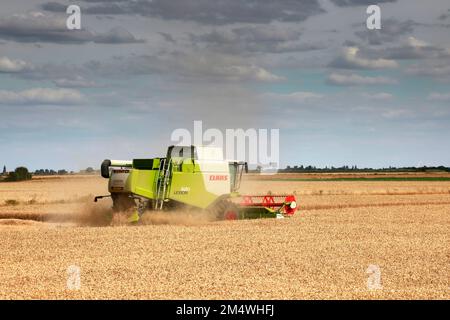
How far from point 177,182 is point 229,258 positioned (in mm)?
8883

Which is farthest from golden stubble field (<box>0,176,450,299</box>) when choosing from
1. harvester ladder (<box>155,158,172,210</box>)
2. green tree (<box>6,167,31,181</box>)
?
green tree (<box>6,167,31,181</box>)

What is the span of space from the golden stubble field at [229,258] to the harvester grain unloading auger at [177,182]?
68 centimetres

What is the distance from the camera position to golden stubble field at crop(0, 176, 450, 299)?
531 inches

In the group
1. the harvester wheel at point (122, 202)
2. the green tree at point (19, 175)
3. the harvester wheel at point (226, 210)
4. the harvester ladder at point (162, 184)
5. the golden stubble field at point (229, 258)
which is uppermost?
the green tree at point (19, 175)

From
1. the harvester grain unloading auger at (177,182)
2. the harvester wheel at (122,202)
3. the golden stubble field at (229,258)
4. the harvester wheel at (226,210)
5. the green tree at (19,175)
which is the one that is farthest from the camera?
the green tree at (19,175)

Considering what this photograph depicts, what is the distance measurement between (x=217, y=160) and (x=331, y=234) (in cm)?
603

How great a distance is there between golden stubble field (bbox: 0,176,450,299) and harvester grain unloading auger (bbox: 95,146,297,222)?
2.23ft

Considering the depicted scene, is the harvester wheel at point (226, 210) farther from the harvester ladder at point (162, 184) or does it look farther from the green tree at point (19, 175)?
the green tree at point (19, 175)

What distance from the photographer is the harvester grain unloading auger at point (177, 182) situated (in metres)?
25.8

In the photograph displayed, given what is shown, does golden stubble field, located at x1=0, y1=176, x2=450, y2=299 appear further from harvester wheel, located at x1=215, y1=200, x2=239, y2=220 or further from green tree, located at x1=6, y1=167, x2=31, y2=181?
green tree, located at x1=6, y1=167, x2=31, y2=181

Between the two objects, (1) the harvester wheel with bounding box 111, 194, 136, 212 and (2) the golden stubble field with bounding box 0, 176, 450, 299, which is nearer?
(2) the golden stubble field with bounding box 0, 176, 450, 299

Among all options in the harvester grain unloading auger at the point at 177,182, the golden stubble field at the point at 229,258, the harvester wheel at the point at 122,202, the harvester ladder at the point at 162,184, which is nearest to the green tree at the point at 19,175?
the golden stubble field at the point at 229,258
